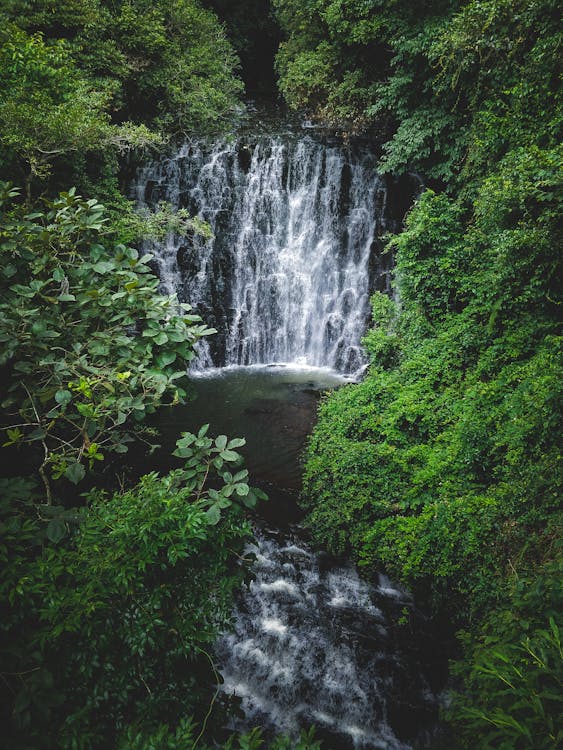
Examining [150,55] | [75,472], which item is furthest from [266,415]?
[150,55]

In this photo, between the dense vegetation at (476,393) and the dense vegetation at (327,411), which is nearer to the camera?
the dense vegetation at (327,411)

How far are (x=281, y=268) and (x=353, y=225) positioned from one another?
2530mm

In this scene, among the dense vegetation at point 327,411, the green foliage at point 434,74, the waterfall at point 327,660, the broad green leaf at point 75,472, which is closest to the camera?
the dense vegetation at point 327,411

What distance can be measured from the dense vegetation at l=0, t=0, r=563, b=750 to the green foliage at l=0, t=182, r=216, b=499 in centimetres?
3

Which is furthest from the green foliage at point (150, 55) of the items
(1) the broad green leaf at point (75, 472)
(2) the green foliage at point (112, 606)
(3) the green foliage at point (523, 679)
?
(3) the green foliage at point (523, 679)

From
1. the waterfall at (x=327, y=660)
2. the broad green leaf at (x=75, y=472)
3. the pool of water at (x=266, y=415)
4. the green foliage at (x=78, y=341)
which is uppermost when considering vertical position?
the green foliage at (x=78, y=341)

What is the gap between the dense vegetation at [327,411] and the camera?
110 inches

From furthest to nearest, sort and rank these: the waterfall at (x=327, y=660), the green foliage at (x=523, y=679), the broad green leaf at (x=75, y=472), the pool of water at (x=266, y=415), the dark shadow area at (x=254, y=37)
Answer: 1. the dark shadow area at (x=254, y=37)
2. the pool of water at (x=266, y=415)
3. the waterfall at (x=327, y=660)
4. the broad green leaf at (x=75, y=472)
5. the green foliage at (x=523, y=679)

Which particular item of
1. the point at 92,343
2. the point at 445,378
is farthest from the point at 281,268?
the point at 92,343

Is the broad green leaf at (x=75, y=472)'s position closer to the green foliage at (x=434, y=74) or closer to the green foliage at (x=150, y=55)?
the green foliage at (x=434, y=74)

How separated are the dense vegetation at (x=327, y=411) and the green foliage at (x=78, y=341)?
1.3 inches

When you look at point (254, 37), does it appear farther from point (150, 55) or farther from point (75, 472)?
point (75, 472)

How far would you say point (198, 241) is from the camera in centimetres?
1362

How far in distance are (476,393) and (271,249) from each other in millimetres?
9205
